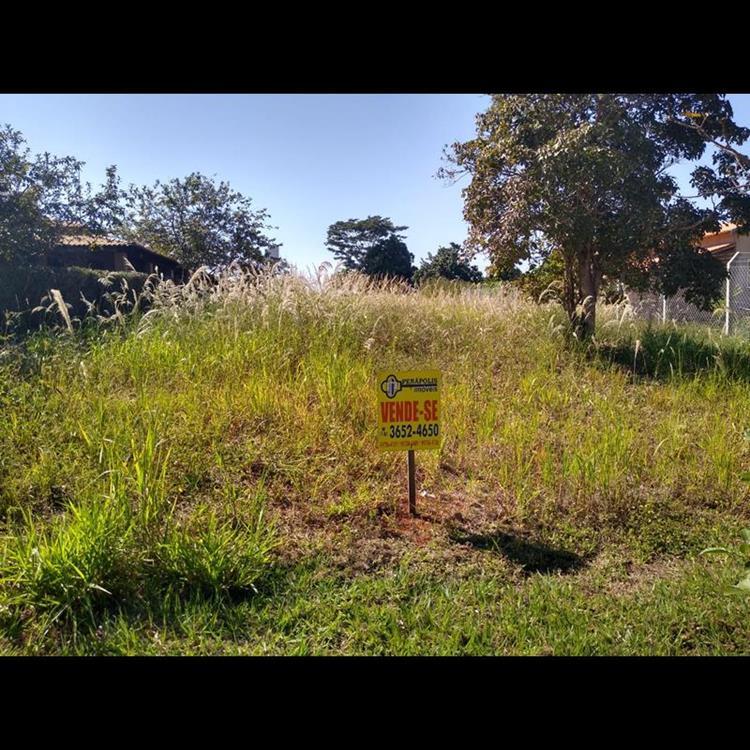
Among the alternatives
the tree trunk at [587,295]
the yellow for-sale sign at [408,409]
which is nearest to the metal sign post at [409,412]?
the yellow for-sale sign at [408,409]

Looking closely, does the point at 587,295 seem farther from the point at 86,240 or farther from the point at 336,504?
the point at 86,240

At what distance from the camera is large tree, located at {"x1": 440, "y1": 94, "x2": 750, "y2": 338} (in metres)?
5.77

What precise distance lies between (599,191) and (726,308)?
475 centimetres

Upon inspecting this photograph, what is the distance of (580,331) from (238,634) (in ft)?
20.8

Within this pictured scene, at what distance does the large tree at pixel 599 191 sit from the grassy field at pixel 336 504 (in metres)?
1.86

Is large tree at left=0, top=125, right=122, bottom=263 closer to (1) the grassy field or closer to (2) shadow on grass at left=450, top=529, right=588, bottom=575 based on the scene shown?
(1) the grassy field

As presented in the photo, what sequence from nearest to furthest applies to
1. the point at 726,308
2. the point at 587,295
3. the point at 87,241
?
1. the point at 587,295
2. the point at 726,308
3. the point at 87,241

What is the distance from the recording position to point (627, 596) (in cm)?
225

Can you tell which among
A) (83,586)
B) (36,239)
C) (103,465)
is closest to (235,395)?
(103,465)

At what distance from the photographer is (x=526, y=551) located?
8.51ft

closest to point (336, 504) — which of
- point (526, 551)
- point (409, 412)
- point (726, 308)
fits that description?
point (409, 412)

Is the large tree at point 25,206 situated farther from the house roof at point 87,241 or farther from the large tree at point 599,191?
the large tree at point 599,191

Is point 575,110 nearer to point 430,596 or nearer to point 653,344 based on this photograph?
point 653,344

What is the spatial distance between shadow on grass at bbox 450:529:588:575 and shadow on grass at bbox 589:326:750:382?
3423 millimetres
